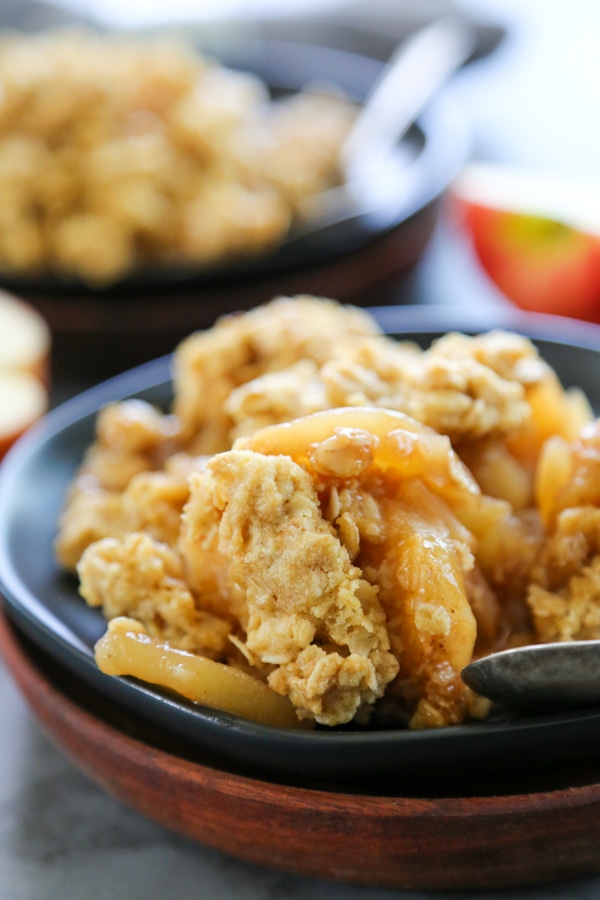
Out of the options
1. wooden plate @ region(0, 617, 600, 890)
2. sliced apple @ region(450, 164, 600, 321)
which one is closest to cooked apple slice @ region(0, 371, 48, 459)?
wooden plate @ region(0, 617, 600, 890)

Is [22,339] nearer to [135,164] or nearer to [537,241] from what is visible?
[135,164]

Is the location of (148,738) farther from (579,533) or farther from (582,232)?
(582,232)

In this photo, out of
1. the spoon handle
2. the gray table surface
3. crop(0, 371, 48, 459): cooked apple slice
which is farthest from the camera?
the spoon handle

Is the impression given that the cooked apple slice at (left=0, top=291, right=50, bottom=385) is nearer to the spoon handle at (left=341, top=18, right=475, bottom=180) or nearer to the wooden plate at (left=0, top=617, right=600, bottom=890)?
the spoon handle at (left=341, top=18, right=475, bottom=180)

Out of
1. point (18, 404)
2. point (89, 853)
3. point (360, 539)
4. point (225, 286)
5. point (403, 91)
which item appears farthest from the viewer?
point (403, 91)

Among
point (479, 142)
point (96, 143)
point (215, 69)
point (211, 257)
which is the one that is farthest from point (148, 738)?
point (479, 142)

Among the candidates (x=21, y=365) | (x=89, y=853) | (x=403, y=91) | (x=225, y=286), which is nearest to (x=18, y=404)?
(x=21, y=365)
